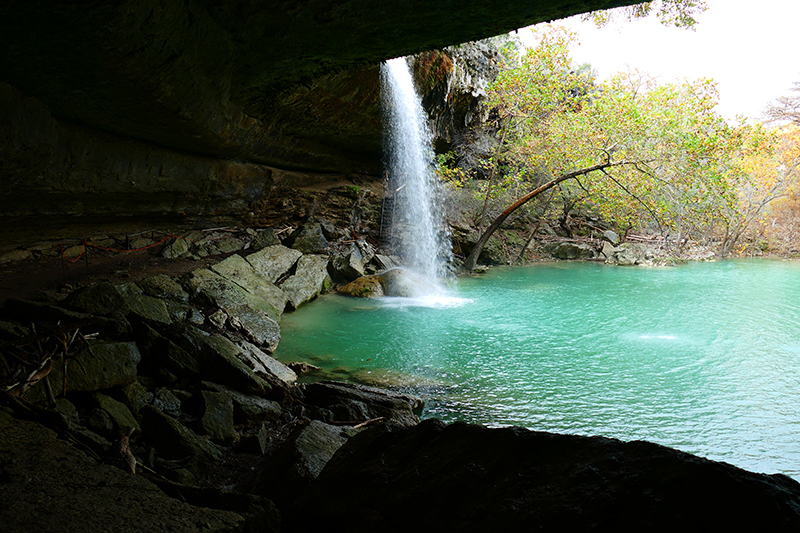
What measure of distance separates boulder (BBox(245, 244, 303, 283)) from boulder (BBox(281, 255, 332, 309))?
0.88 ft

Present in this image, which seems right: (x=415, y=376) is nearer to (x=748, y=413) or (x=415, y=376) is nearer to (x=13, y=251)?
(x=748, y=413)

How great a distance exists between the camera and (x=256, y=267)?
11469mm

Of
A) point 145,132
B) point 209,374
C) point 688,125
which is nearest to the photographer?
point 209,374

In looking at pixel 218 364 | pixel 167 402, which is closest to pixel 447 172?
pixel 218 364

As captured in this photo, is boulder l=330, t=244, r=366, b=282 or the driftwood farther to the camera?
boulder l=330, t=244, r=366, b=282

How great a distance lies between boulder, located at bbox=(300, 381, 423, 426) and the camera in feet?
16.4

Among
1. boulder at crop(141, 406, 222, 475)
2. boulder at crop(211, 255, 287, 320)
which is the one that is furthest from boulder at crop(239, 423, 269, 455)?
boulder at crop(211, 255, 287, 320)

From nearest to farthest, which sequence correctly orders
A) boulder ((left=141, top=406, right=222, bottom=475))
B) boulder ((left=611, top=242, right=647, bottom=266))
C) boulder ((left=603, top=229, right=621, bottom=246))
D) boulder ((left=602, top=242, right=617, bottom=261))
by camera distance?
1. boulder ((left=141, top=406, right=222, bottom=475))
2. boulder ((left=611, top=242, right=647, bottom=266))
3. boulder ((left=602, top=242, right=617, bottom=261))
4. boulder ((left=603, top=229, right=621, bottom=246))

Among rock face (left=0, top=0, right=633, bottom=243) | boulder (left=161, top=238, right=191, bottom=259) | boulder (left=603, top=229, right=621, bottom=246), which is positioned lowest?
boulder (left=161, top=238, right=191, bottom=259)

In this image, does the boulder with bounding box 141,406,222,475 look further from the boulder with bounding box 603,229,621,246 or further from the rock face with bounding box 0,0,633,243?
the boulder with bounding box 603,229,621,246

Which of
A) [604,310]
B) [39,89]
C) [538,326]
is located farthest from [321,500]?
[604,310]

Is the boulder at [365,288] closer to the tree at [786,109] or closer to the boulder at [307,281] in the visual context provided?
the boulder at [307,281]

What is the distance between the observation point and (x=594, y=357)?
7727 mm

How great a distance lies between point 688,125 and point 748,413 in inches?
466
